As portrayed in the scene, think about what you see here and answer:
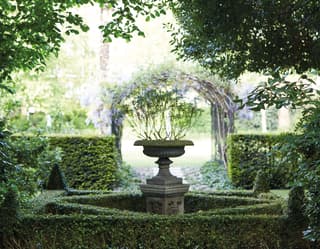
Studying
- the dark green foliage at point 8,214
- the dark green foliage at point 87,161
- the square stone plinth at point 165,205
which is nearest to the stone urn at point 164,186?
the square stone plinth at point 165,205

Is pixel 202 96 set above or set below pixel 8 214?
above

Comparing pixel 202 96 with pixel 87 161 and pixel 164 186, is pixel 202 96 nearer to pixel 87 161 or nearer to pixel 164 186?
pixel 87 161

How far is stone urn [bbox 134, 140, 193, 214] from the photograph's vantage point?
219 inches

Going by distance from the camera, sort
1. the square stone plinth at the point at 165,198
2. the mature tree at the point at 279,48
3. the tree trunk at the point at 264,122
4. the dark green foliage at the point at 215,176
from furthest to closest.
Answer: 1. the tree trunk at the point at 264,122
2. the dark green foliage at the point at 215,176
3. the square stone plinth at the point at 165,198
4. the mature tree at the point at 279,48

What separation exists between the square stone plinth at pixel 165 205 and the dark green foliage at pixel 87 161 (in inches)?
142

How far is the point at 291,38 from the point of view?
283 cm

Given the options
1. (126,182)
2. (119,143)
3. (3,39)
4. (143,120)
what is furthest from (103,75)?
(3,39)

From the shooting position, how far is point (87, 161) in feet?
30.1

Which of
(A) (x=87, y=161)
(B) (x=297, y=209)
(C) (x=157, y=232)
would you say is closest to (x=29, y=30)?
(C) (x=157, y=232)

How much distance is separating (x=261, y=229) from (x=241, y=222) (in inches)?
7.9

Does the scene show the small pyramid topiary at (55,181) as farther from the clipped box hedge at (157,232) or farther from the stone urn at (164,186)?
the clipped box hedge at (157,232)

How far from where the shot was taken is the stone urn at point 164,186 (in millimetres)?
5559

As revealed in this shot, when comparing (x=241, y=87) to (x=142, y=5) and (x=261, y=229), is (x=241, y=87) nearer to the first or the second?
(x=142, y=5)

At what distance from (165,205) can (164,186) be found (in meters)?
0.22
